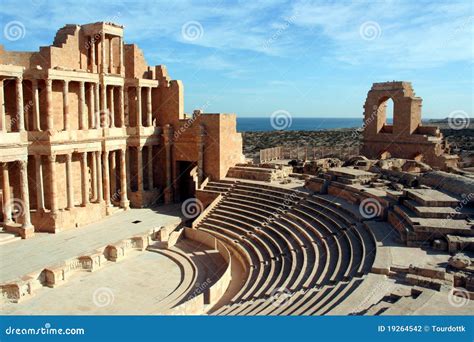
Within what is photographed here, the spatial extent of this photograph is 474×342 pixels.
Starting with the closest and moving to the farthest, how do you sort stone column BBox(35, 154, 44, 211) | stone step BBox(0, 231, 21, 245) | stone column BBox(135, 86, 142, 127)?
1. stone step BBox(0, 231, 21, 245)
2. stone column BBox(35, 154, 44, 211)
3. stone column BBox(135, 86, 142, 127)

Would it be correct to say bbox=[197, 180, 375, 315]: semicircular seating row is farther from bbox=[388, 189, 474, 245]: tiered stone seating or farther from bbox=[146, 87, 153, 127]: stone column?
bbox=[146, 87, 153, 127]: stone column

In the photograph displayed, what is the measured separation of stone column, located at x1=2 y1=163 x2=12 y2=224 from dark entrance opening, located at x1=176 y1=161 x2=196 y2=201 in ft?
38.0

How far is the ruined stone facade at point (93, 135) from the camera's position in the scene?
24.1 metres

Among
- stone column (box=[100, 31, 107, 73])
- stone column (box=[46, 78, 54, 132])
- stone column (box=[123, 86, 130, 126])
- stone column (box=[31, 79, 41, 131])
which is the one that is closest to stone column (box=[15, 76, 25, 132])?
stone column (box=[31, 79, 41, 131])

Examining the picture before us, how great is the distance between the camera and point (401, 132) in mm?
34500

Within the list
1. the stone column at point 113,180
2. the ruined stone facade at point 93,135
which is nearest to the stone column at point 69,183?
the ruined stone facade at point 93,135

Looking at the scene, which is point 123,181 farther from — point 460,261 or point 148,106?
point 460,261

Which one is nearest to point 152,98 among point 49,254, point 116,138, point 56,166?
point 116,138

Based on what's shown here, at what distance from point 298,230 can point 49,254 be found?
11527 millimetres

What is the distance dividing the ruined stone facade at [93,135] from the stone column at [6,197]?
53 mm

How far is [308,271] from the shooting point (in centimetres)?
1598

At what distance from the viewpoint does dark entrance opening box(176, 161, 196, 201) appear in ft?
106

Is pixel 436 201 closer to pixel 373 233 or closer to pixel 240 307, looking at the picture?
pixel 373 233

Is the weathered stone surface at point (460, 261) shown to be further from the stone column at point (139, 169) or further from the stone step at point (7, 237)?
the stone column at point (139, 169)
